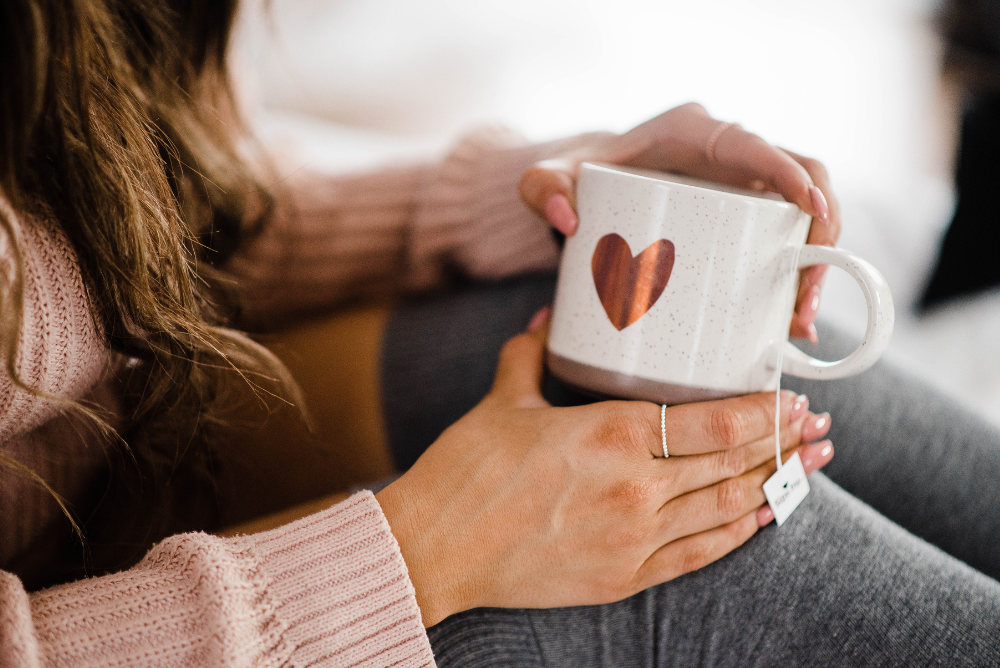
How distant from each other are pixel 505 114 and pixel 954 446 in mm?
1599

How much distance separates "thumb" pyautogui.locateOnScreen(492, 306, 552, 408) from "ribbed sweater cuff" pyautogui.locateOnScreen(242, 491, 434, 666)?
0.16m

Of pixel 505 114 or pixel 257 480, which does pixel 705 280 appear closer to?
pixel 257 480

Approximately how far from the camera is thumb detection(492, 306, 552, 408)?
58 centimetres

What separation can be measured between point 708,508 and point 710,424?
0.07 m

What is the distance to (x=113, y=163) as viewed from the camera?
1.51ft

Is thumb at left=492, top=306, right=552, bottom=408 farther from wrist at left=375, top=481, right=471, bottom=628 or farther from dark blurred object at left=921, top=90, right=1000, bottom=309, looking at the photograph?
dark blurred object at left=921, top=90, right=1000, bottom=309

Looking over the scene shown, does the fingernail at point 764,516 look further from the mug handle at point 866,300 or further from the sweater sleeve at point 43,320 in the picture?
the sweater sleeve at point 43,320

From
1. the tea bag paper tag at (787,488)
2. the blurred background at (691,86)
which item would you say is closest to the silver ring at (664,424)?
the tea bag paper tag at (787,488)

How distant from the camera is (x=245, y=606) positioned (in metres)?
0.44

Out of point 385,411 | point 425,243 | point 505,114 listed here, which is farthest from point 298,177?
point 505,114

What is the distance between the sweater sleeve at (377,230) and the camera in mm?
890

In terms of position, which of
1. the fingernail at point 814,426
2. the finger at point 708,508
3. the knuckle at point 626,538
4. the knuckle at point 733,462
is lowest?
the knuckle at point 626,538

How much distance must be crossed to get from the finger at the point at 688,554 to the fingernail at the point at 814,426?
107 mm

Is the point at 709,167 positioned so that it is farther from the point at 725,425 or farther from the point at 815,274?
the point at 725,425
